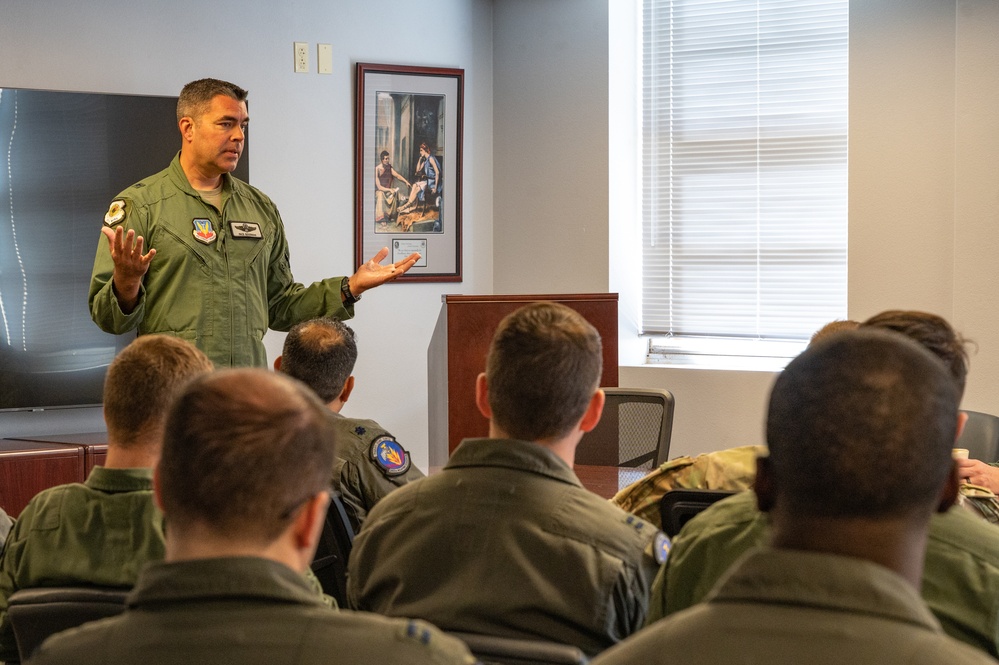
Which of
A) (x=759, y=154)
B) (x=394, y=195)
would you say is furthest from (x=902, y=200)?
(x=394, y=195)

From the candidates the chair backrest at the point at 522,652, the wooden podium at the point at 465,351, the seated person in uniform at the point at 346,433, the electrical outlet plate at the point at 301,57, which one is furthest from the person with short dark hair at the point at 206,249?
the chair backrest at the point at 522,652

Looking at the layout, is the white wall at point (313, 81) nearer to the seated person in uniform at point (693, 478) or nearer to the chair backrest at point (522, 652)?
the seated person in uniform at point (693, 478)

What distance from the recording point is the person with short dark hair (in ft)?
10.7

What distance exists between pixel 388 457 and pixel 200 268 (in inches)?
41.6

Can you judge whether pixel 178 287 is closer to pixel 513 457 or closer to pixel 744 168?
pixel 513 457

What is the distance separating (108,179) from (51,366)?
845 mm

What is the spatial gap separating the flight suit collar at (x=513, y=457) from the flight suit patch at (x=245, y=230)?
189cm

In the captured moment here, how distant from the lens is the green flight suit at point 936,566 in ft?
4.76

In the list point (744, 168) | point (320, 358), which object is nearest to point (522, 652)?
point (320, 358)

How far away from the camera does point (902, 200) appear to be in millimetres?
4891

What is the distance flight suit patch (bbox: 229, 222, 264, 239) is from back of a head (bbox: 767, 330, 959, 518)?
2.66m

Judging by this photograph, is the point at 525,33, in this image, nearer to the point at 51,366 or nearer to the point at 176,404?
the point at 51,366

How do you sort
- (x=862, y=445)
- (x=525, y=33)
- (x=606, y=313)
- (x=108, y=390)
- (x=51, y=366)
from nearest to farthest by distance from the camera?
(x=862, y=445)
(x=108, y=390)
(x=606, y=313)
(x=51, y=366)
(x=525, y=33)

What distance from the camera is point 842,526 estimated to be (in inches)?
36.8
